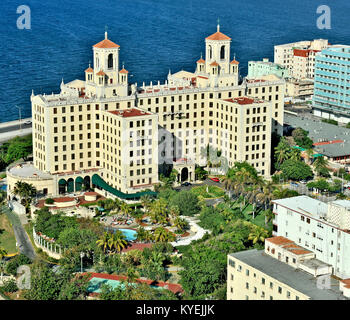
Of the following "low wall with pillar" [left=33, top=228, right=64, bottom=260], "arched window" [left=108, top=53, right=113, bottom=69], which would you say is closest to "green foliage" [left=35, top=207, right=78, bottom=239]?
"low wall with pillar" [left=33, top=228, right=64, bottom=260]

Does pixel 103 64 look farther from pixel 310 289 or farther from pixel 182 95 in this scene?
pixel 310 289

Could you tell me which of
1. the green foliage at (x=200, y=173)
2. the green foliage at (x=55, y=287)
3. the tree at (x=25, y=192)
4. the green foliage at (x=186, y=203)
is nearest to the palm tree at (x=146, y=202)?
the green foliage at (x=186, y=203)

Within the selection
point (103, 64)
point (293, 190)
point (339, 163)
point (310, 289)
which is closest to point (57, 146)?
point (103, 64)

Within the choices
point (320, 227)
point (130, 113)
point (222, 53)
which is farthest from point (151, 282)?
point (222, 53)

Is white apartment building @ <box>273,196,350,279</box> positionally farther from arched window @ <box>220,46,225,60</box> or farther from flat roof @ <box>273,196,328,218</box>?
arched window @ <box>220,46,225,60</box>
